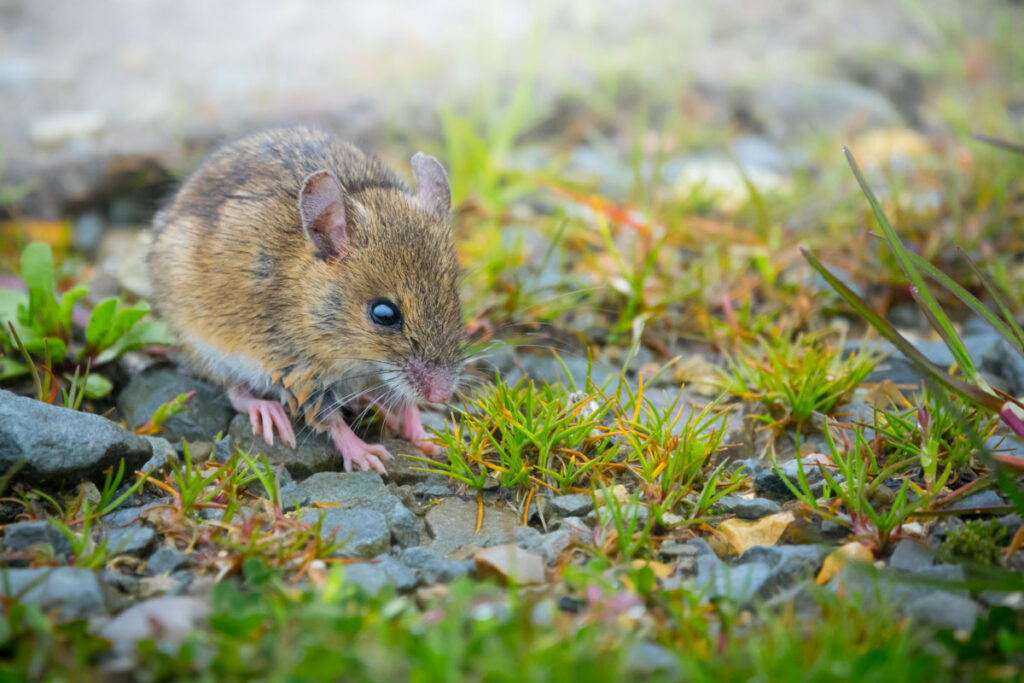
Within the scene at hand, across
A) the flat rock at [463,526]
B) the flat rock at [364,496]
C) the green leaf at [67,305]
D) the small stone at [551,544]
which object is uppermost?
the green leaf at [67,305]

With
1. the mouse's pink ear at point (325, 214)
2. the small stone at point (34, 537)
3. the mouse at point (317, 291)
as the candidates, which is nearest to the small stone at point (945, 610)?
the mouse at point (317, 291)

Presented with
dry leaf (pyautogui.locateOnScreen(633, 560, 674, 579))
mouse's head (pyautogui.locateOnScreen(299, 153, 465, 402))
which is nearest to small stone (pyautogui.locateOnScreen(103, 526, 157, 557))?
mouse's head (pyautogui.locateOnScreen(299, 153, 465, 402))

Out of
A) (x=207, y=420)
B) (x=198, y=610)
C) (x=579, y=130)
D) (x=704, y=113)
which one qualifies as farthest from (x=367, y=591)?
(x=704, y=113)

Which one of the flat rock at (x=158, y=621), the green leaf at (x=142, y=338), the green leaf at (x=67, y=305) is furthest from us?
the green leaf at (x=142, y=338)

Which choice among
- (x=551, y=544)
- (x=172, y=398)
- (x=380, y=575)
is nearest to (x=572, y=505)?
(x=551, y=544)

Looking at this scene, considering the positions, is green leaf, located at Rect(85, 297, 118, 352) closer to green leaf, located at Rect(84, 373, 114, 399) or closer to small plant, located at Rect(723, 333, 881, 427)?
green leaf, located at Rect(84, 373, 114, 399)

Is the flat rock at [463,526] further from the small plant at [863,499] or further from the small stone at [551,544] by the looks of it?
the small plant at [863,499]
